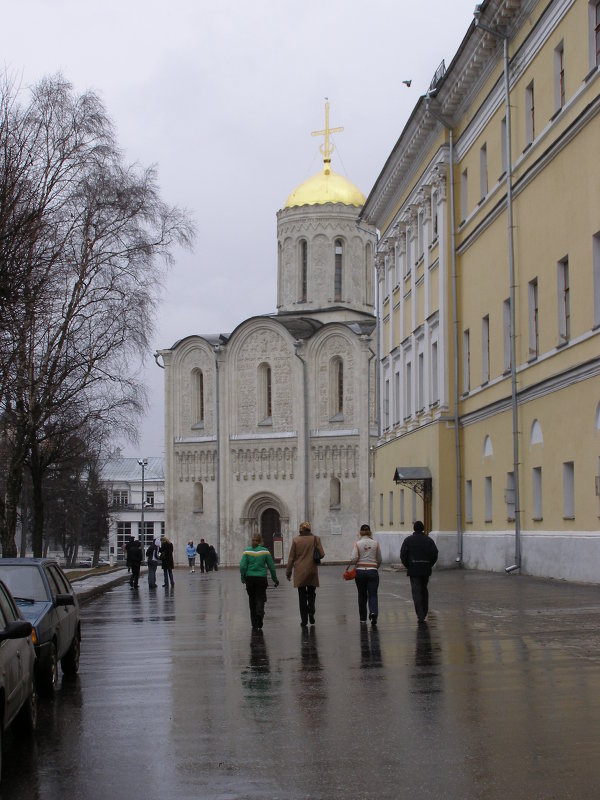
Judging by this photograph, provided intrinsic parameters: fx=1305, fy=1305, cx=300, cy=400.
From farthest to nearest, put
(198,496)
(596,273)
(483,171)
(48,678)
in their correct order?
(198,496) < (483,171) < (596,273) < (48,678)

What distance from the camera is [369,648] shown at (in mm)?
14617

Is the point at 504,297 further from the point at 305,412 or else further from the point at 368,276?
the point at 368,276

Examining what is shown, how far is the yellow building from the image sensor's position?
82.3 feet

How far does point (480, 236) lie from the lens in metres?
34.5

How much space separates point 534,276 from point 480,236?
19.9 ft

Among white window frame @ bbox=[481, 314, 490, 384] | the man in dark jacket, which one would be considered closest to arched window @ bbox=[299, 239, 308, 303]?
white window frame @ bbox=[481, 314, 490, 384]

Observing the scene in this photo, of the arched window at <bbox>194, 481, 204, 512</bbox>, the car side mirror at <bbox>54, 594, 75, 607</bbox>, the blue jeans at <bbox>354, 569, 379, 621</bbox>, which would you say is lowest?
the blue jeans at <bbox>354, 569, 379, 621</bbox>

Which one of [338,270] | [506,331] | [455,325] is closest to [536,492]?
[506,331]

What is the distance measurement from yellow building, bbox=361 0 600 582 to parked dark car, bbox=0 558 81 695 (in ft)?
42.6

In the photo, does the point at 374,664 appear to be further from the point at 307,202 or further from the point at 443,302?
the point at 307,202

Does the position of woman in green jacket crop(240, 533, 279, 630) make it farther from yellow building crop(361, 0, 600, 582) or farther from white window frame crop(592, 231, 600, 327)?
white window frame crop(592, 231, 600, 327)

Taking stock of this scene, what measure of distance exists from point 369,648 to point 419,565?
3378 mm

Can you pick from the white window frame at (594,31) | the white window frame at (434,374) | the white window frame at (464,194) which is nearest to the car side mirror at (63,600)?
the white window frame at (594,31)

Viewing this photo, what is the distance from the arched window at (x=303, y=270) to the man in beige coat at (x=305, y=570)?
54313 millimetres
